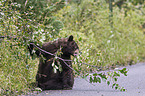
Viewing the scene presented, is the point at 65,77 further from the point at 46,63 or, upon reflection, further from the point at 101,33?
the point at 101,33

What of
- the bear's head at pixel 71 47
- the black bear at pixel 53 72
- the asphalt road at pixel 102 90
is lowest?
the asphalt road at pixel 102 90

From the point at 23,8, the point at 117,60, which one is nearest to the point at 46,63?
the point at 23,8

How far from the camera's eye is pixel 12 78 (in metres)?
5.89

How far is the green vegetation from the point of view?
20.0 feet

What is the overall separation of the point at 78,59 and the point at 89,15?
21.3ft

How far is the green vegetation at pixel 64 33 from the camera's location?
609 cm

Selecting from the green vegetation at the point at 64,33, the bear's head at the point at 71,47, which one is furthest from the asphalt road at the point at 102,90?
the bear's head at the point at 71,47

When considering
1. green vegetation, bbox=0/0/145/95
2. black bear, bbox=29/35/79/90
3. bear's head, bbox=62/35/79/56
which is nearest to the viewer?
bear's head, bbox=62/35/79/56

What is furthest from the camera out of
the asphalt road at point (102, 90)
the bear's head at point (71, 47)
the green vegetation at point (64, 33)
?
the green vegetation at point (64, 33)

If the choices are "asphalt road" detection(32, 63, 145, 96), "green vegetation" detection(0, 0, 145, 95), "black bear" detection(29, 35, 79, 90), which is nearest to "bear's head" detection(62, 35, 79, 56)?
"black bear" detection(29, 35, 79, 90)

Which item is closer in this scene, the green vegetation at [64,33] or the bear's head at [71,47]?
the bear's head at [71,47]

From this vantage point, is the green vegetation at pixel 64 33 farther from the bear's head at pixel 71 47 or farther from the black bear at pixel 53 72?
the black bear at pixel 53 72

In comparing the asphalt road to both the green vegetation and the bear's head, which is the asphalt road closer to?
the green vegetation

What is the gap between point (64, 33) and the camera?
9.46m
